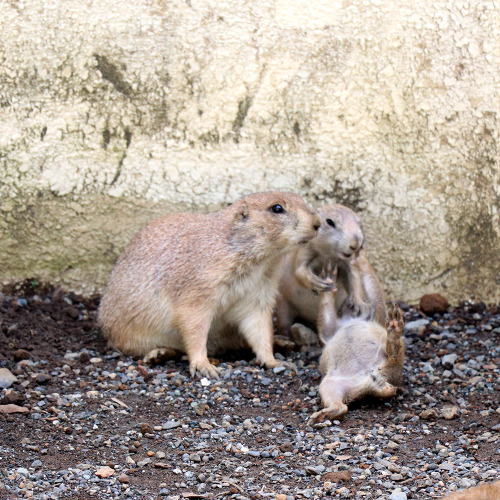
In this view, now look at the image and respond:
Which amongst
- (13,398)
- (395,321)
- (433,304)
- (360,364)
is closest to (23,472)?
(13,398)

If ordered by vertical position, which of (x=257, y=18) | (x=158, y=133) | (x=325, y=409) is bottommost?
(x=325, y=409)

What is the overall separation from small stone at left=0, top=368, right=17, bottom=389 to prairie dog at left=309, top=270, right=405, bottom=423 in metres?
2.14

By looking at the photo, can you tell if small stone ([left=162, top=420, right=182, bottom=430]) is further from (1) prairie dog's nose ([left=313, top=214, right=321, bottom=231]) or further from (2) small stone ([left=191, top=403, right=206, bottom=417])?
(1) prairie dog's nose ([left=313, top=214, right=321, bottom=231])

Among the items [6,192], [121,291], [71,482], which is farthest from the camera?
[6,192]

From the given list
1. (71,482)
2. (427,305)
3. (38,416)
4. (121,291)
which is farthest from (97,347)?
(427,305)

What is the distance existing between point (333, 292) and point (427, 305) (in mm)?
1227

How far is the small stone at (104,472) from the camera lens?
476cm

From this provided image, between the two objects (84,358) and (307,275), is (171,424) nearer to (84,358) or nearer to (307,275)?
(84,358)

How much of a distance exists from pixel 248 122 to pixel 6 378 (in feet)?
10.3

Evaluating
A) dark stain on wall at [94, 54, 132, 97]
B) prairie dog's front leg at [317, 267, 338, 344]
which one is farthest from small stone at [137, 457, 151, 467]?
dark stain on wall at [94, 54, 132, 97]

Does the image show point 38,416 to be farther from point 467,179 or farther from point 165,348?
point 467,179

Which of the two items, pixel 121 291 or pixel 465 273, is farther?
pixel 465 273

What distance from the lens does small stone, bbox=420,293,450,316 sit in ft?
25.0

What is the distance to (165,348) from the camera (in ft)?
22.4
